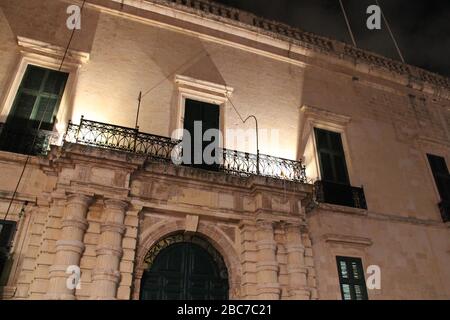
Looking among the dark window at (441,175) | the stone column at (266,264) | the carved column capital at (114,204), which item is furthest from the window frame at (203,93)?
the dark window at (441,175)

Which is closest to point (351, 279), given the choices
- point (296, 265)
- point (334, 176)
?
point (296, 265)

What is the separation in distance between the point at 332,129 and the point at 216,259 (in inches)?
214

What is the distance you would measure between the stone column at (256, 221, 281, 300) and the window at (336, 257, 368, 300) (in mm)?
1898

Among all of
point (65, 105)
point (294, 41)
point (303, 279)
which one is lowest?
point (303, 279)

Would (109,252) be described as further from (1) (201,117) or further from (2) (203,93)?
(2) (203,93)

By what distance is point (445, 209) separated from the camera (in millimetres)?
10578

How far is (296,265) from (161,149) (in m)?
3.71

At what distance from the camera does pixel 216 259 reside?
771cm

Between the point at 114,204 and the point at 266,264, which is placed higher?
the point at 114,204

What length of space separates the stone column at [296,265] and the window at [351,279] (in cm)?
120

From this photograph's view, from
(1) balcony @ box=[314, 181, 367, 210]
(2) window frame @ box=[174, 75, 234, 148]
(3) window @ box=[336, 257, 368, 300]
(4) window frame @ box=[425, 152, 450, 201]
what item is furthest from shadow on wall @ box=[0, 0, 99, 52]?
(4) window frame @ box=[425, 152, 450, 201]

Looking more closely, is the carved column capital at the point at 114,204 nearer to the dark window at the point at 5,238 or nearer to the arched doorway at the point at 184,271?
the arched doorway at the point at 184,271
